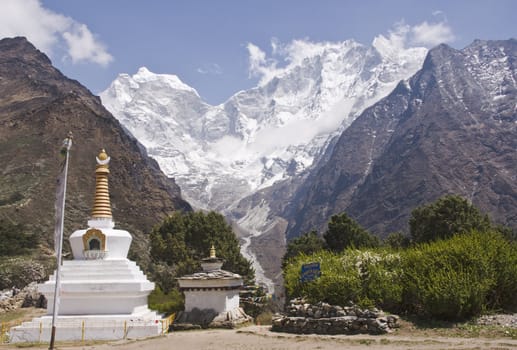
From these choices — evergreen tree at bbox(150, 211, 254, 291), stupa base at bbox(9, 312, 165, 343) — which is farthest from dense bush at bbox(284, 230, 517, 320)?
evergreen tree at bbox(150, 211, 254, 291)

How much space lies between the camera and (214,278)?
29.8 metres

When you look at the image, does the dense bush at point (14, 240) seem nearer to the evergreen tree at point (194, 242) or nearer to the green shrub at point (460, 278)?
the evergreen tree at point (194, 242)

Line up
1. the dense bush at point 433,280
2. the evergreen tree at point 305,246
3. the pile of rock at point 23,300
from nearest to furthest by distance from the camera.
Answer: the dense bush at point 433,280
the pile of rock at point 23,300
the evergreen tree at point 305,246

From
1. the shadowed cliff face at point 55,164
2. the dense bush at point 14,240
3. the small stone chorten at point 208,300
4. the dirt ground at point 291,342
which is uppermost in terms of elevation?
the shadowed cliff face at point 55,164

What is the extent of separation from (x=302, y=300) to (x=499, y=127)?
558 feet

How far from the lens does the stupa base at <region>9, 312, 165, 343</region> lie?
25391mm

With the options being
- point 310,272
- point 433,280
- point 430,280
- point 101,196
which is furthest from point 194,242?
point 433,280

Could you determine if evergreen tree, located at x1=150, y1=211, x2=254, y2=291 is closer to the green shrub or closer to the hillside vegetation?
the hillside vegetation

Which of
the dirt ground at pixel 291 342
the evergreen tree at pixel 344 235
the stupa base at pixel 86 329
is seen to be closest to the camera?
the dirt ground at pixel 291 342

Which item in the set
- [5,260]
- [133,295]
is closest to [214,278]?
[133,295]

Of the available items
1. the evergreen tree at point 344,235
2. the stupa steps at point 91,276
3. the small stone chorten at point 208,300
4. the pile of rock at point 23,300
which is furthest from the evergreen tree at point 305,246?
the stupa steps at point 91,276

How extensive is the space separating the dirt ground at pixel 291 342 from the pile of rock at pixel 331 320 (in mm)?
654

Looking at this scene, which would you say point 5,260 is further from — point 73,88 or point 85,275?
point 73,88

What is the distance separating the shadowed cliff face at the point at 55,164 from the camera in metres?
78.4
